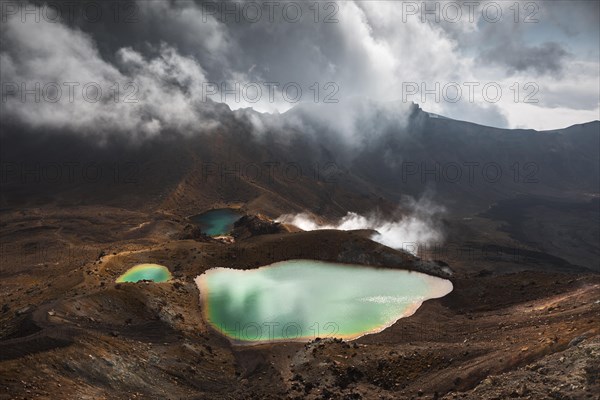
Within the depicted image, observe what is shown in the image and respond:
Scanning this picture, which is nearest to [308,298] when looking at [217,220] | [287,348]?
[287,348]

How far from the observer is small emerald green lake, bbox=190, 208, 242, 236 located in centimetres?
13425

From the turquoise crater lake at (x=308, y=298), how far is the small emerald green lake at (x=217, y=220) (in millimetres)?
66873

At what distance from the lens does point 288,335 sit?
45844 mm

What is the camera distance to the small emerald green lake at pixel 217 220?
134250 millimetres

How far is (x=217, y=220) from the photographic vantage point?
149000 mm

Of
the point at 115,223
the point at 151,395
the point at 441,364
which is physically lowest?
the point at 151,395

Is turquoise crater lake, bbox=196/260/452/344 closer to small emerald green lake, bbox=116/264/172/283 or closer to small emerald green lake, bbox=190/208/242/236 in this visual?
small emerald green lake, bbox=116/264/172/283

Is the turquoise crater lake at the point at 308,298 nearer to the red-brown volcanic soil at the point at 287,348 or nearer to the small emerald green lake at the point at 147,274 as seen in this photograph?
the red-brown volcanic soil at the point at 287,348

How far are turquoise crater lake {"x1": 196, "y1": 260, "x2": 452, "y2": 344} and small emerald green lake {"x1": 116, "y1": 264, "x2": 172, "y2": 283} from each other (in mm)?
6177

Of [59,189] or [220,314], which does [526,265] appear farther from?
[59,189]

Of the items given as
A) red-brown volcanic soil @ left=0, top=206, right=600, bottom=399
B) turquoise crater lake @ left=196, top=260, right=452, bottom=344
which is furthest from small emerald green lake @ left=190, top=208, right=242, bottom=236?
turquoise crater lake @ left=196, top=260, right=452, bottom=344

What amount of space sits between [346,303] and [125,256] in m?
39.1

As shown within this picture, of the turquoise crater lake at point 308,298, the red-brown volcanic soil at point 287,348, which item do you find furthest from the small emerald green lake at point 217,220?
the turquoise crater lake at point 308,298

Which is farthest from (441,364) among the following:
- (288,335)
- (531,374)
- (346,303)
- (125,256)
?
(125,256)
